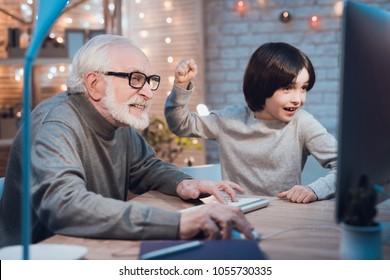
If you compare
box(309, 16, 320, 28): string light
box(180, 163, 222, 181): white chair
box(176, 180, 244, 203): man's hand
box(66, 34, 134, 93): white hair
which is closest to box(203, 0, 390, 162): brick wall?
box(309, 16, 320, 28): string light

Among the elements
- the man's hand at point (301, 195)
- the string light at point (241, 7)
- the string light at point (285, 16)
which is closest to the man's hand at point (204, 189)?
the man's hand at point (301, 195)

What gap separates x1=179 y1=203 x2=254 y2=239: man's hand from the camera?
3.48 feet

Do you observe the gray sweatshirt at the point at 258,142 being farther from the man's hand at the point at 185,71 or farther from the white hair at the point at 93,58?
the white hair at the point at 93,58

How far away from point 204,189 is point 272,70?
1.77 feet

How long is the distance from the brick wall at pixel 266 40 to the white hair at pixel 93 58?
9.29 ft

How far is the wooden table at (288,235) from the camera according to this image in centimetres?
100

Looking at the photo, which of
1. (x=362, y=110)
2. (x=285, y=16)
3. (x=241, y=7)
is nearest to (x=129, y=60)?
(x=362, y=110)

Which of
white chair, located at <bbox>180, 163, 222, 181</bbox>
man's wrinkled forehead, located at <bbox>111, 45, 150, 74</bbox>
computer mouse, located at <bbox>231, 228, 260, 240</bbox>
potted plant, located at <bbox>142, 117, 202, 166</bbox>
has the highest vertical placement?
man's wrinkled forehead, located at <bbox>111, 45, 150, 74</bbox>

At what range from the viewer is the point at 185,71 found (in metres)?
1.75

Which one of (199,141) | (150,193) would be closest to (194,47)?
(199,141)

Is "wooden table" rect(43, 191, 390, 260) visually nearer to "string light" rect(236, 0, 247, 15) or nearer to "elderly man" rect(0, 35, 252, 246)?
"elderly man" rect(0, 35, 252, 246)

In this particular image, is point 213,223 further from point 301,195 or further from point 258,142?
point 258,142

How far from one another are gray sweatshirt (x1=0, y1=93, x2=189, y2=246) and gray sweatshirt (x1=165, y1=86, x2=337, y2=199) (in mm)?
229
